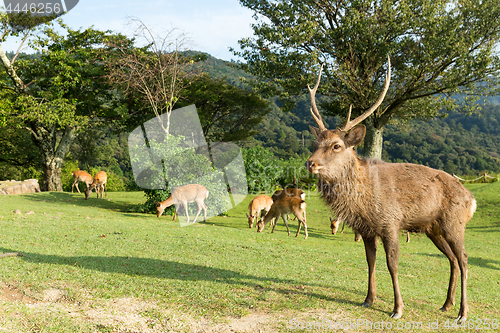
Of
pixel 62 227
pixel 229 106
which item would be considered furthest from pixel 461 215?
pixel 229 106

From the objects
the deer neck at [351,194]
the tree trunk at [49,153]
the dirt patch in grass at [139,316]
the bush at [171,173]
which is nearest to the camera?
the dirt patch in grass at [139,316]

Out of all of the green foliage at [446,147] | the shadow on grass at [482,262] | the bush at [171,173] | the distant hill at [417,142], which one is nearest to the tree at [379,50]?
the bush at [171,173]

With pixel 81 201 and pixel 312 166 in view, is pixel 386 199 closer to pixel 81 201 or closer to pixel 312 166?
pixel 312 166

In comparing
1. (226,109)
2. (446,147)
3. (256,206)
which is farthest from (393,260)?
(446,147)

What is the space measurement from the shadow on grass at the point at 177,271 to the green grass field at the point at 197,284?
2cm

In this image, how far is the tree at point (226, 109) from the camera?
2912 centimetres

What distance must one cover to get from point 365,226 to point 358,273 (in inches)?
106

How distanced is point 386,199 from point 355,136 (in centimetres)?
89

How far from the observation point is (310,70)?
16984mm

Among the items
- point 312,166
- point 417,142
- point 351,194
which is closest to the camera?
point 312,166

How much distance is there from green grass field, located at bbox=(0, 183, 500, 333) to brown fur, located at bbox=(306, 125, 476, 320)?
65 centimetres

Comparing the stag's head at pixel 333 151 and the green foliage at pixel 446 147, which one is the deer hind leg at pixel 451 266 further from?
the green foliage at pixel 446 147

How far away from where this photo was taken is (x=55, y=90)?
829 inches

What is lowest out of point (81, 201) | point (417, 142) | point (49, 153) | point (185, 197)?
point (81, 201)
